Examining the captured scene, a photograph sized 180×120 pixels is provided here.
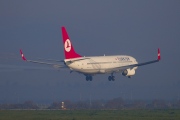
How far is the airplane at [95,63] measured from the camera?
130m

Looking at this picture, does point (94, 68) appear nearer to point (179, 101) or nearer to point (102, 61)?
point (102, 61)

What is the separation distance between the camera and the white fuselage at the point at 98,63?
130 meters

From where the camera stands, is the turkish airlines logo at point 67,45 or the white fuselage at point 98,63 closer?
the white fuselage at point 98,63

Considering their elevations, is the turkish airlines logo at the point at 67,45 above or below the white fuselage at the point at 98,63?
above

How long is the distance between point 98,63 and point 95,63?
1175mm

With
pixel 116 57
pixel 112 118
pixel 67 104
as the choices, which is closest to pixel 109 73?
pixel 116 57

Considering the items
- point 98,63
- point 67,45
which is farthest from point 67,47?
point 98,63

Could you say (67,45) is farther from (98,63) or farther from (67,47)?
(98,63)

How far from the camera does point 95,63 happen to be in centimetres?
13538

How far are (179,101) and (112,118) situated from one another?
51930mm

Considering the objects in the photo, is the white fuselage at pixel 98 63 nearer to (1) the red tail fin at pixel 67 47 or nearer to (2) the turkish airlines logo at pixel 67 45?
(1) the red tail fin at pixel 67 47

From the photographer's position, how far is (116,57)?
471 feet

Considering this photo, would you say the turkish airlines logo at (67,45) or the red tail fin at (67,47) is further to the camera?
the turkish airlines logo at (67,45)

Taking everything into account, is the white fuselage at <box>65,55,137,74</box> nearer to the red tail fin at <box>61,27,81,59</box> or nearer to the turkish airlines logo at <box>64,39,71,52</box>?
the red tail fin at <box>61,27,81,59</box>
